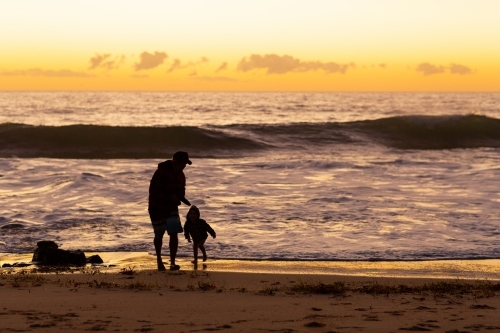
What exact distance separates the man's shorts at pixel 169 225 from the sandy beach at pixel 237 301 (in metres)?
0.56

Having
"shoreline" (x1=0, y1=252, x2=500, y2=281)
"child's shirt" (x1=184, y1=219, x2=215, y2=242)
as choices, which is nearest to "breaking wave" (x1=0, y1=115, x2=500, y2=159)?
"shoreline" (x1=0, y1=252, x2=500, y2=281)

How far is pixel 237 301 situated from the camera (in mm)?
7250

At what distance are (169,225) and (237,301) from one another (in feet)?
8.65

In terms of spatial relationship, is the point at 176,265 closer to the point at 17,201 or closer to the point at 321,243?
the point at 321,243

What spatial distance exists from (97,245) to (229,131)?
27.4 m

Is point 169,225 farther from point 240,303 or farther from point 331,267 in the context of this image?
point 240,303

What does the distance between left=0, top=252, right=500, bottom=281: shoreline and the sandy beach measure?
136 mm

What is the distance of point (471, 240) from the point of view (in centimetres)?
1179

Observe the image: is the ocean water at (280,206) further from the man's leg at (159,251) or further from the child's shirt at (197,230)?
the man's leg at (159,251)

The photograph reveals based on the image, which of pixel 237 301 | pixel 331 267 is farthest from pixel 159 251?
pixel 237 301

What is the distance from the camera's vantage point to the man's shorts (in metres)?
9.65

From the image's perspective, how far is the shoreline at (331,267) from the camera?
30.7 ft

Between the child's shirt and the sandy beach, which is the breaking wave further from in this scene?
the sandy beach

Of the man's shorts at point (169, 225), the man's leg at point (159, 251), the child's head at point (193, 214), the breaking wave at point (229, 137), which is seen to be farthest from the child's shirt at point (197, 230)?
the breaking wave at point (229, 137)
